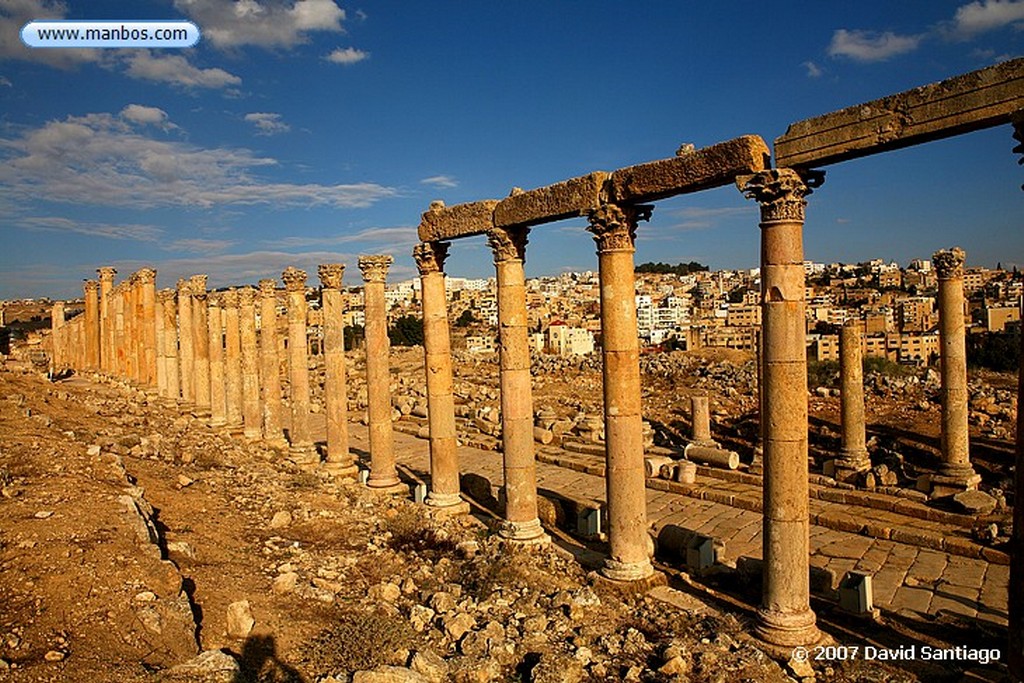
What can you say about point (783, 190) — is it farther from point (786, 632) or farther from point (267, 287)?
point (267, 287)

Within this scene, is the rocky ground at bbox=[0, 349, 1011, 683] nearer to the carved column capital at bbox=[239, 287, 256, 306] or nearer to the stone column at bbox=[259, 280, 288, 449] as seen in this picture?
the stone column at bbox=[259, 280, 288, 449]

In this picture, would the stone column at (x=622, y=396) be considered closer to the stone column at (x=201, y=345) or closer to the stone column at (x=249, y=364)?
the stone column at (x=249, y=364)

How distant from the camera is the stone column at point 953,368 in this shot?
1523 cm

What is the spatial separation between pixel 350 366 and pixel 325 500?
3387 centimetres

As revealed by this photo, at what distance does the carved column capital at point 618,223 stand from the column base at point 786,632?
5127mm

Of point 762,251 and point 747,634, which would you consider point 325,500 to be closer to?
point 747,634

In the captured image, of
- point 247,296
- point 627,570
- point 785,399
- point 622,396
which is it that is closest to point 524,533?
point 627,570

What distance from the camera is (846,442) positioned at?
17141 millimetres

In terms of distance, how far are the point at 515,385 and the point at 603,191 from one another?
12.0ft

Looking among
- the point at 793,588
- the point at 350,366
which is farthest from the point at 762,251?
the point at 350,366

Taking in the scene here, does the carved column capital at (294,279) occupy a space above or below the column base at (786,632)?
above

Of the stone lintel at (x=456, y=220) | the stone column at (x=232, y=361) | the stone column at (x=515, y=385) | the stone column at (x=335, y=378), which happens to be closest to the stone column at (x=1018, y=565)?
the stone column at (x=515, y=385)

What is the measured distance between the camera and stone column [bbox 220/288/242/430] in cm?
2191

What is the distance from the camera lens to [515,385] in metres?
11.8
